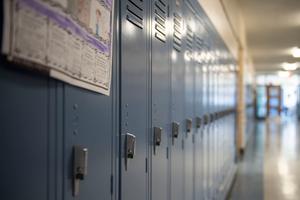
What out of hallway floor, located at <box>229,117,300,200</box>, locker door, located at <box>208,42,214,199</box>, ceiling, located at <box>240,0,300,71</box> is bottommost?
hallway floor, located at <box>229,117,300,200</box>

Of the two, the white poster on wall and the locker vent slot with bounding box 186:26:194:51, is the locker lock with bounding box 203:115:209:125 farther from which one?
the white poster on wall

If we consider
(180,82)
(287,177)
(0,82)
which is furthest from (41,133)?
(287,177)

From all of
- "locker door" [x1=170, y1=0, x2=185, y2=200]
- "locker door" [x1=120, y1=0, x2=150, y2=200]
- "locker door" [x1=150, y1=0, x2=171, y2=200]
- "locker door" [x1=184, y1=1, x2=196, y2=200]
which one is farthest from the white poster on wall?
"locker door" [x1=184, y1=1, x2=196, y2=200]

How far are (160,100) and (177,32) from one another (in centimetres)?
59

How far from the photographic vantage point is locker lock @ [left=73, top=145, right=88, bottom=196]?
987 mm

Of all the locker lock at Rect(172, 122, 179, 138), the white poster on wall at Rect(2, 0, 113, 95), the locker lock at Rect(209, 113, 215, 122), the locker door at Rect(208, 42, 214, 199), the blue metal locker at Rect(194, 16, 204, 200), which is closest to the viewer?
the white poster on wall at Rect(2, 0, 113, 95)

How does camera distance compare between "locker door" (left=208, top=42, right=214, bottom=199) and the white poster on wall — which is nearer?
the white poster on wall

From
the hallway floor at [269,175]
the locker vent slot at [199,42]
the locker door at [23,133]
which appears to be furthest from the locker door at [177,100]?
the hallway floor at [269,175]

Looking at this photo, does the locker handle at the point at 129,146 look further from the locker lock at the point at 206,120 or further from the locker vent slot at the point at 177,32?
the locker lock at the point at 206,120

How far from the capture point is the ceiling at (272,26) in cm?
732

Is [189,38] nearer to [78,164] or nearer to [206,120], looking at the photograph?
[206,120]

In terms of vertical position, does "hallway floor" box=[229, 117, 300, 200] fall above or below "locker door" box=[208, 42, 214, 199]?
below

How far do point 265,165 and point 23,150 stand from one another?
7.15m

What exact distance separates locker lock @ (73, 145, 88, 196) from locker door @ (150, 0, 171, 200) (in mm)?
763
